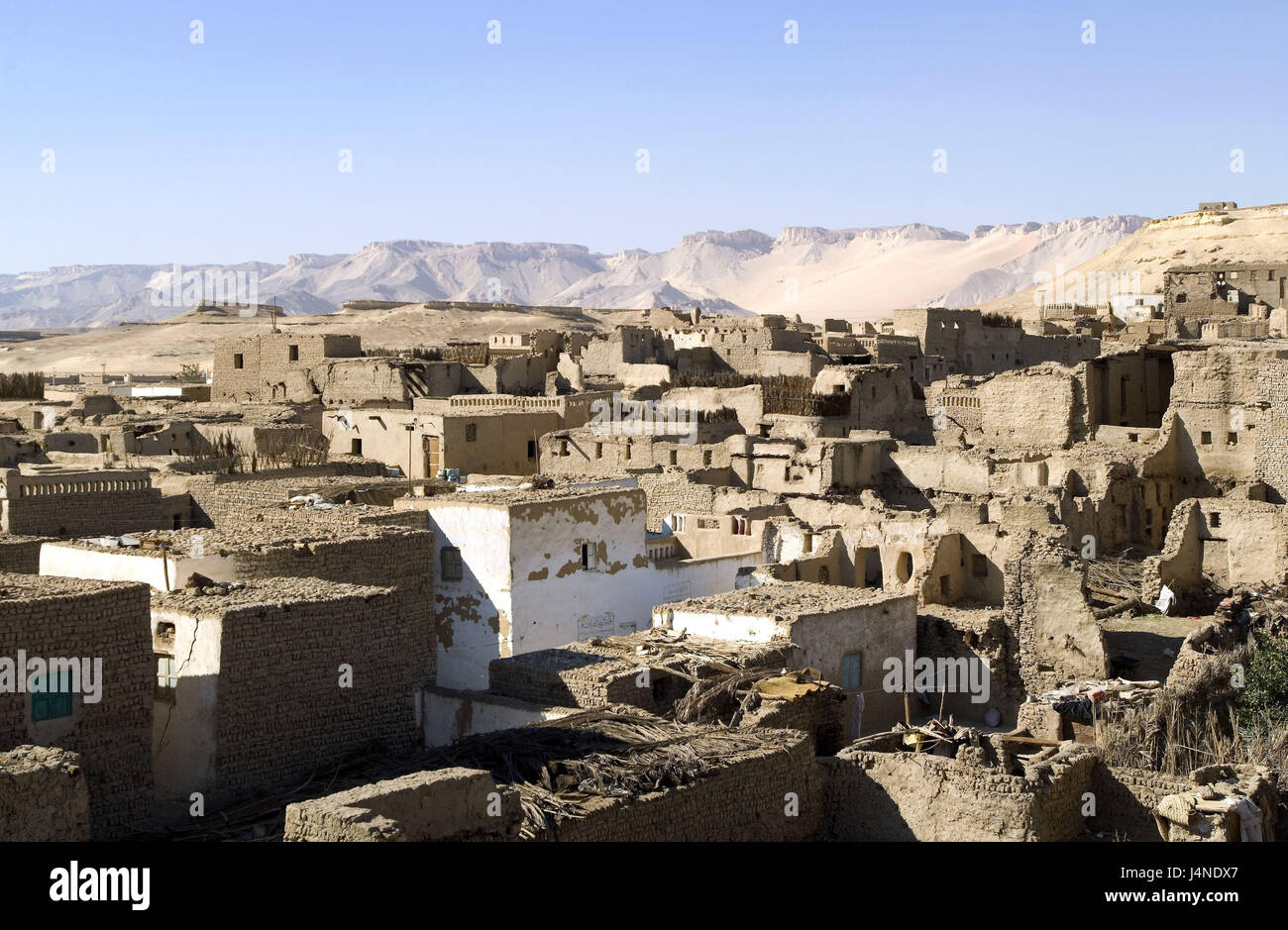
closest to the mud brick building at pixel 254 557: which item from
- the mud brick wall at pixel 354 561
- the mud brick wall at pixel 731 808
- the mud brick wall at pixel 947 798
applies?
the mud brick wall at pixel 354 561

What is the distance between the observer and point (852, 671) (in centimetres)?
1714

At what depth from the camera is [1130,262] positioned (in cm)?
8594

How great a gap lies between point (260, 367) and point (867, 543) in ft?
67.2

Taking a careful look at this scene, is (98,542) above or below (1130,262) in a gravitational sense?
below

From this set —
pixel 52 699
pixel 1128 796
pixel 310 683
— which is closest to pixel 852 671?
pixel 1128 796

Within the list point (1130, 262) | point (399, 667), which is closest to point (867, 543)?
point (399, 667)

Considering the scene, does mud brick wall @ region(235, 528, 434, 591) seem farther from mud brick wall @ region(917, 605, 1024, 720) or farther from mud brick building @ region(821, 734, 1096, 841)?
mud brick wall @ region(917, 605, 1024, 720)

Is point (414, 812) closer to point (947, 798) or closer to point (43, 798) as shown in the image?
point (43, 798)

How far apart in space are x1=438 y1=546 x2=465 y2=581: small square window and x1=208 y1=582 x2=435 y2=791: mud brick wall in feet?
14.5

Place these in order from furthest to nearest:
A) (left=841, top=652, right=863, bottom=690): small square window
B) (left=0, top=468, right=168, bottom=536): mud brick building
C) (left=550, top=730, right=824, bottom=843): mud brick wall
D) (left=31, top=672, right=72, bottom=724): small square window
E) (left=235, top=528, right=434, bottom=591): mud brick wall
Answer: (left=0, top=468, right=168, bottom=536): mud brick building, (left=841, top=652, right=863, bottom=690): small square window, (left=235, top=528, right=434, bottom=591): mud brick wall, (left=550, top=730, right=824, bottom=843): mud brick wall, (left=31, top=672, right=72, bottom=724): small square window

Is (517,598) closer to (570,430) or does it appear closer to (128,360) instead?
(570,430)

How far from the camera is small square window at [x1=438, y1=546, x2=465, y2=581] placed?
17.7m

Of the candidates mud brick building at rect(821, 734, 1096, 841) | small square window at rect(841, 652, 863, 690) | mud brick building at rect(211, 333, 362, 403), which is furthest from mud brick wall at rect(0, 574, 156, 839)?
mud brick building at rect(211, 333, 362, 403)

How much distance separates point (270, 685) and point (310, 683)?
34cm
